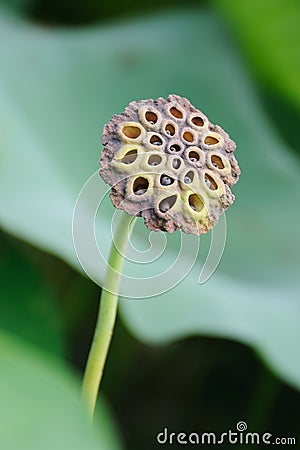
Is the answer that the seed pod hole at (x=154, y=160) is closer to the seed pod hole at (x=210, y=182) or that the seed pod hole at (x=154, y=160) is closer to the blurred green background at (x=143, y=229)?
the seed pod hole at (x=210, y=182)

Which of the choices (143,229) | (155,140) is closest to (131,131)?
(155,140)

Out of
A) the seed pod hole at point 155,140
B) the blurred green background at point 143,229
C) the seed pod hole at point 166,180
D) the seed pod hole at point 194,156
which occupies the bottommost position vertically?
the seed pod hole at point 166,180

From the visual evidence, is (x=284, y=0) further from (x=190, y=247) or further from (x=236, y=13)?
(x=190, y=247)

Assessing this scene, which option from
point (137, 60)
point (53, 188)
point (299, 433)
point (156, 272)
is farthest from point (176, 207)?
point (137, 60)

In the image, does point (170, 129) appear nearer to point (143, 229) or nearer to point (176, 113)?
point (176, 113)

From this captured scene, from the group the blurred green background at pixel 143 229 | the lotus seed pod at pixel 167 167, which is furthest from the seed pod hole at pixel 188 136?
the blurred green background at pixel 143 229

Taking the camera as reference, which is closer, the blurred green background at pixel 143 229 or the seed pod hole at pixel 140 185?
the seed pod hole at pixel 140 185

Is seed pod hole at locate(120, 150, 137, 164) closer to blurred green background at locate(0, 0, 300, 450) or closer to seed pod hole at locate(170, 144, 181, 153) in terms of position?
seed pod hole at locate(170, 144, 181, 153)
